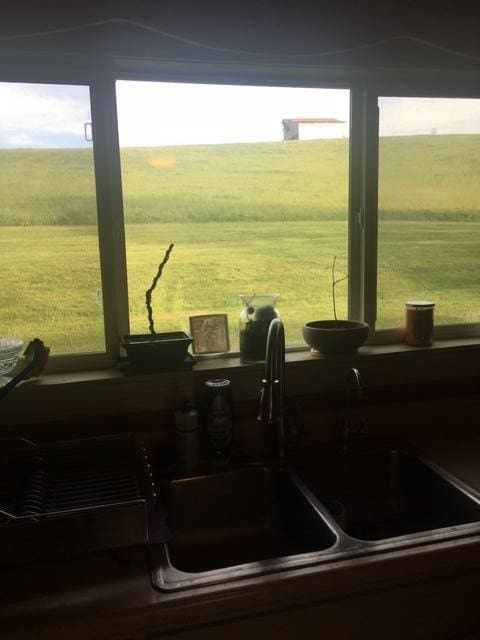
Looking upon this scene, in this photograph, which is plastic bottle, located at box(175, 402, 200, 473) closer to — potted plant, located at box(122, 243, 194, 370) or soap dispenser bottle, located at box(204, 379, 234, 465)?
soap dispenser bottle, located at box(204, 379, 234, 465)

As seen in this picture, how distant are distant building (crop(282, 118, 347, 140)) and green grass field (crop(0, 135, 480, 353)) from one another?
3cm

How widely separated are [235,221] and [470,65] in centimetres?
93

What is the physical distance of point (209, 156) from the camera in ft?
5.82

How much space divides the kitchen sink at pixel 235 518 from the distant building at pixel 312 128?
3.51 feet

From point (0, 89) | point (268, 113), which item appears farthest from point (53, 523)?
point (268, 113)

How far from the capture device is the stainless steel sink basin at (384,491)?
1537mm

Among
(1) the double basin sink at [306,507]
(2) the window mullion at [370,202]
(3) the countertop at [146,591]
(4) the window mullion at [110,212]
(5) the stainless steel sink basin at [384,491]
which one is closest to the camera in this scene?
(3) the countertop at [146,591]

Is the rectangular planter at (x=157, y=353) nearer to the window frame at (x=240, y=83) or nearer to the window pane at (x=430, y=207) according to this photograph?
the window frame at (x=240, y=83)

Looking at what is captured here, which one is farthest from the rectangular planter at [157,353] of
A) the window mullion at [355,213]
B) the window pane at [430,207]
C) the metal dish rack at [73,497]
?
the window pane at [430,207]

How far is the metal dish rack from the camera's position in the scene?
3.58ft

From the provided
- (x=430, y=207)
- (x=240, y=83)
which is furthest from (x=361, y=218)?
(x=240, y=83)

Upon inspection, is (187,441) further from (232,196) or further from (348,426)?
(232,196)

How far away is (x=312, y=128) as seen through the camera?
6.05 feet

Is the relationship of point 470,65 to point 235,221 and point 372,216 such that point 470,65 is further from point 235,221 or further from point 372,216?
point 235,221
